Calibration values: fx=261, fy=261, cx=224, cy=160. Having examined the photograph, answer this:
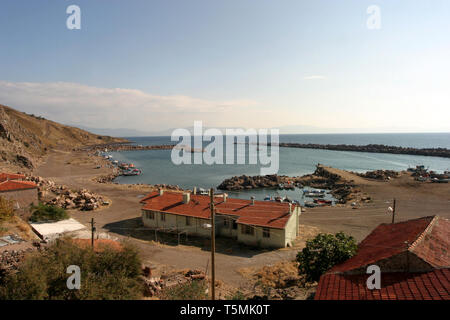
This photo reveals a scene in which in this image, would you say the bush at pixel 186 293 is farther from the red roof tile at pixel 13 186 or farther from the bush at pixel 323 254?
the red roof tile at pixel 13 186

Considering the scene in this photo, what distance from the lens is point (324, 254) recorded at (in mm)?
15523

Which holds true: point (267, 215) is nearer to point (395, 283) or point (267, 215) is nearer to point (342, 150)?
point (395, 283)

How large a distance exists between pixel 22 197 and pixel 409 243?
35950 mm

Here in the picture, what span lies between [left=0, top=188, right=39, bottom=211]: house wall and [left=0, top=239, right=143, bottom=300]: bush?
19875 mm

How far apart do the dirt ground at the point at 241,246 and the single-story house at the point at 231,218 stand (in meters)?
1.10

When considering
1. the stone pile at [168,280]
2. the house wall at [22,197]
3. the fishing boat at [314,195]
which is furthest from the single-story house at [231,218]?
the fishing boat at [314,195]

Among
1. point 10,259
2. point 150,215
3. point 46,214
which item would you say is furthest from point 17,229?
point 150,215

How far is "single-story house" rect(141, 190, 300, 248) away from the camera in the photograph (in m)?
23.4

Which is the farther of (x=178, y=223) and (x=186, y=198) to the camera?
(x=186, y=198)

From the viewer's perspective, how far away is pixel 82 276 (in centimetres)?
1145

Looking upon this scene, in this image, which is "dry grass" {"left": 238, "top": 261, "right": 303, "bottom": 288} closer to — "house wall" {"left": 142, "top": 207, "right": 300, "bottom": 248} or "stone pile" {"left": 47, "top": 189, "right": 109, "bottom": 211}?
"house wall" {"left": 142, "top": 207, "right": 300, "bottom": 248}

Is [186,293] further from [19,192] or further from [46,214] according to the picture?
[19,192]

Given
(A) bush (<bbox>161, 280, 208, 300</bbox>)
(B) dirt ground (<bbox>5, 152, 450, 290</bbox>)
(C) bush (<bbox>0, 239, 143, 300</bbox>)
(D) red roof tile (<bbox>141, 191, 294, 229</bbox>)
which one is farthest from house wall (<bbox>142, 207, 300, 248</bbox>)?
(C) bush (<bbox>0, 239, 143, 300</bbox>)
